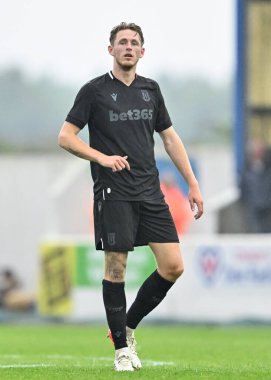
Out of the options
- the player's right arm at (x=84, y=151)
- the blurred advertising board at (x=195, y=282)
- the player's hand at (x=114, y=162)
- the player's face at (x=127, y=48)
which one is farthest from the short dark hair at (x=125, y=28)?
the blurred advertising board at (x=195, y=282)

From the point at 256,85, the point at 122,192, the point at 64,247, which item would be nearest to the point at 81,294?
the point at 64,247

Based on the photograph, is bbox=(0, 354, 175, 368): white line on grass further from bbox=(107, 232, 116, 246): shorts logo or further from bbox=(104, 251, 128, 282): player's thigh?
bbox=(107, 232, 116, 246): shorts logo

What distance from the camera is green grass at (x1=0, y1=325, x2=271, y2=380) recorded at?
405 inches

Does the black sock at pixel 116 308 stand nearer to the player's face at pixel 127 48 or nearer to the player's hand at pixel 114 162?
the player's hand at pixel 114 162

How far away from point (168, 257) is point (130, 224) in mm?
354

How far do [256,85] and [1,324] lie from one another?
5300 mm

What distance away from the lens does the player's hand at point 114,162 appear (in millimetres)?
10109

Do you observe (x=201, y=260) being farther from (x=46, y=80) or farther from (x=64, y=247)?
(x=46, y=80)

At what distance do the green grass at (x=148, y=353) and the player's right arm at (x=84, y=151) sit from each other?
135 cm

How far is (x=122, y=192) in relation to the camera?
10.4 m

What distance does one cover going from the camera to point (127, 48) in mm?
10367

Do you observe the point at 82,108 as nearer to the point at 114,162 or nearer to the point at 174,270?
the point at 114,162

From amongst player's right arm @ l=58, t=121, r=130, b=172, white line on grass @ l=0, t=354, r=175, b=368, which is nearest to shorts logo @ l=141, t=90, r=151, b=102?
player's right arm @ l=58, t=121, r=130, b=172

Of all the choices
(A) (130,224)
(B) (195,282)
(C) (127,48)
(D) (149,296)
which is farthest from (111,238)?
(B) (195,282)
